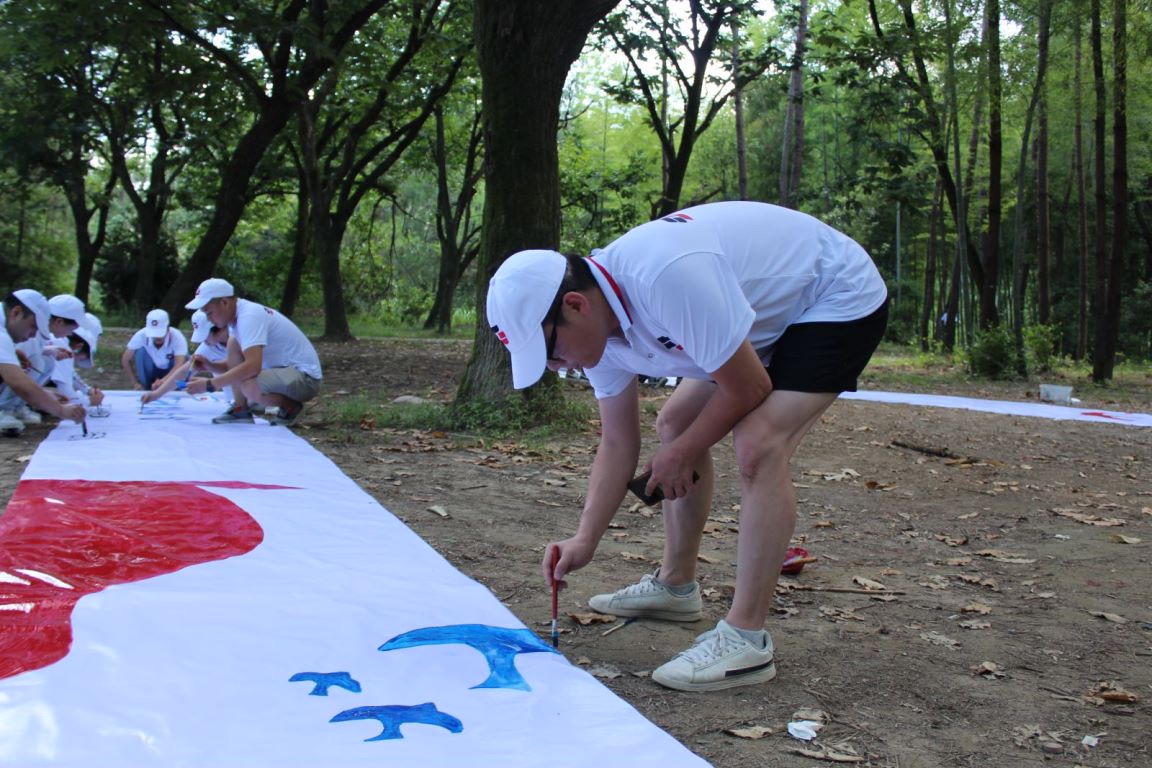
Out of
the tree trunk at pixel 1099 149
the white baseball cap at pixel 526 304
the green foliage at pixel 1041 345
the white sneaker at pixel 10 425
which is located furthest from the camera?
the green foliage at pixel 1041 345

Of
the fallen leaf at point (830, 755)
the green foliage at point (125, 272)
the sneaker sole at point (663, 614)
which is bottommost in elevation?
the fallen leaf at point (830, 755)

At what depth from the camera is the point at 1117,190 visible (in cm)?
1239

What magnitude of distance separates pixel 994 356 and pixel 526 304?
11962 millimetres

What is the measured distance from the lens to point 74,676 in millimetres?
2078

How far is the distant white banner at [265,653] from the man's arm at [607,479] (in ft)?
0.77

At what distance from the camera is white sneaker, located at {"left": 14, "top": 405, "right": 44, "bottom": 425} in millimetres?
5770

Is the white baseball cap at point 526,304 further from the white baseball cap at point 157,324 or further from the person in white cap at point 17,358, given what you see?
the white baseball cap at point 157,324

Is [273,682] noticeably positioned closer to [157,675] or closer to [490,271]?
[157,675]

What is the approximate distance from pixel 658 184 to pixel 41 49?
754 inches

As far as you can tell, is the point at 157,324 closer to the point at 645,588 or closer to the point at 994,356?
the point at 645,588

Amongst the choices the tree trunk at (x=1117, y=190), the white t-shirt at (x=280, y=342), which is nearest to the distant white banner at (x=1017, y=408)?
the tree trunk at (x=1117, y=190)

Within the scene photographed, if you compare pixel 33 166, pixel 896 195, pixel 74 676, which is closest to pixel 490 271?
pixel 74 676

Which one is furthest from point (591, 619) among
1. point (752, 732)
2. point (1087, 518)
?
point (1087, 518)

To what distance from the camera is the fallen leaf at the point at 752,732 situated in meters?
2.00
